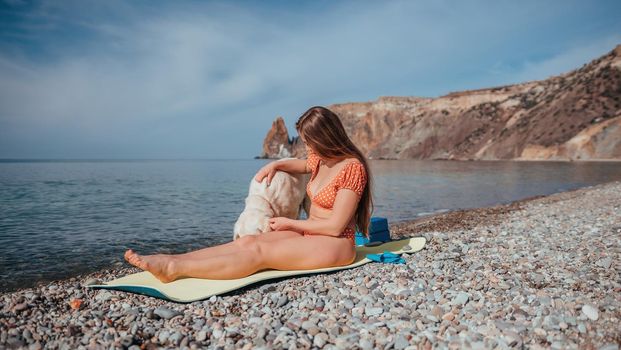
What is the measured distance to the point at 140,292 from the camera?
427 centimetres

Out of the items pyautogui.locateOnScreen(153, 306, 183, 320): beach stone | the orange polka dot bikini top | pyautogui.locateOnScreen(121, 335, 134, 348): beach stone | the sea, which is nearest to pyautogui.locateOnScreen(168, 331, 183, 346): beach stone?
pyautogui.locateOnScreen(121, 335, 134, 348): beach stone

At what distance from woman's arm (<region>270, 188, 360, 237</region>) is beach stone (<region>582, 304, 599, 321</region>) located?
2297 millimetres

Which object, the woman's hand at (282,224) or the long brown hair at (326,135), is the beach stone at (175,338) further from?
the long brown hair at (326,135)

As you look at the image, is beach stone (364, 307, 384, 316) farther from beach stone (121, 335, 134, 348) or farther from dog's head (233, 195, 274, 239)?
dog's head (233, 195, 274, 239)

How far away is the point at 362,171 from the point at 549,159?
64879mm

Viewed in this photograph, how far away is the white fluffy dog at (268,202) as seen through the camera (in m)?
6.58

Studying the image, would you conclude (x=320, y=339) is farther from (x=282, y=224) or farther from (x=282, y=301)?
(x=282, y=224)

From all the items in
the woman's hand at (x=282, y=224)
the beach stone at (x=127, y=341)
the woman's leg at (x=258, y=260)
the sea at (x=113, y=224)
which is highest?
the woman's hand at (x=282, y=224)

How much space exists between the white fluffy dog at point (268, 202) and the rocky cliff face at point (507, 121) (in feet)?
190

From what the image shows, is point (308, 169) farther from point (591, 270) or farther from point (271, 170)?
point (591, 270)

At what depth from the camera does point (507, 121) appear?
75.9 metres

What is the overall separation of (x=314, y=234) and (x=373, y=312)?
4.31ft

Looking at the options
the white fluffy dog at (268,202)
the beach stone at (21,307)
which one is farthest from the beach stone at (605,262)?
the beach stone at (21,307)

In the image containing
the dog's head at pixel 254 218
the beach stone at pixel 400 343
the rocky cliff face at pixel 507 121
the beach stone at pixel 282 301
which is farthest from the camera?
the rocky cliff face at pixel 507 121
